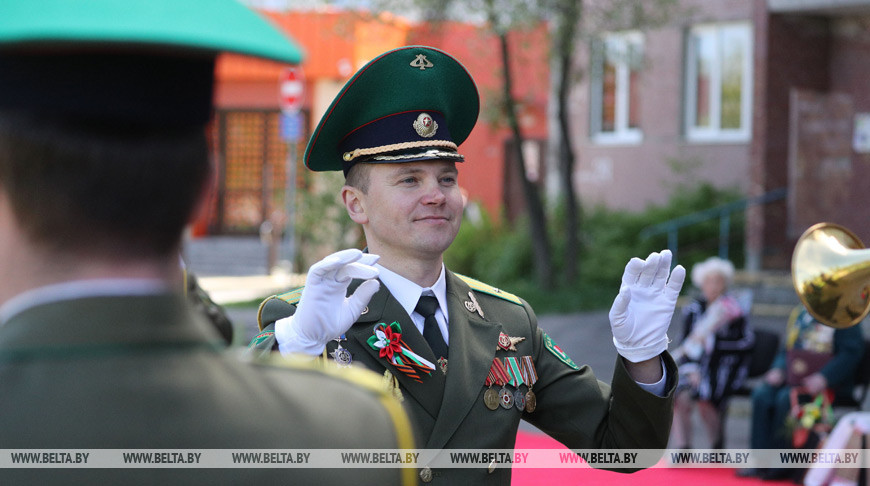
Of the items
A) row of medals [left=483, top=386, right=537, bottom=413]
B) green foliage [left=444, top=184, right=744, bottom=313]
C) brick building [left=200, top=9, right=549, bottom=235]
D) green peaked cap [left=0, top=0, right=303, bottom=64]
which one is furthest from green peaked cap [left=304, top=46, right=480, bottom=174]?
brick building [left=200, top=9, right=549, bottom=235]

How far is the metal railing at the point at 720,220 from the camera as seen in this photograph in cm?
1402

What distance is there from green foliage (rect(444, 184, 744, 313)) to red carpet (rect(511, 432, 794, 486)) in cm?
809

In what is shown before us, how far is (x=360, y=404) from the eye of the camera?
3.90 feet

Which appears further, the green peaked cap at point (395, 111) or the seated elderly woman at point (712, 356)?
the seated elderly woman at point (712, 356)

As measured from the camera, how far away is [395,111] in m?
2.75

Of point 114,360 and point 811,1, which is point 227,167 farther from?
point 114,360

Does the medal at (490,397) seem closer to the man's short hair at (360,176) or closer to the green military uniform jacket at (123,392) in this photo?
the man's short hair at (360,176)

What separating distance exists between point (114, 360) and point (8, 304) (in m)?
0.13

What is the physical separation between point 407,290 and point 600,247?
43.1 ft

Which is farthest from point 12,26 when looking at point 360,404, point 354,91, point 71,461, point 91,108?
point 354,91

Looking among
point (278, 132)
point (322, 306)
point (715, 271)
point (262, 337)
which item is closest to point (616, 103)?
point (278, 132)

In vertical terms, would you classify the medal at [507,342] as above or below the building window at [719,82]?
below

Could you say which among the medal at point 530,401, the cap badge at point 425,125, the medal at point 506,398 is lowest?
the medal at point 530,401

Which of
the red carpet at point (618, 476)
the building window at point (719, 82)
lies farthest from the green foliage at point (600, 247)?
the red carpet at point (618, 476)
